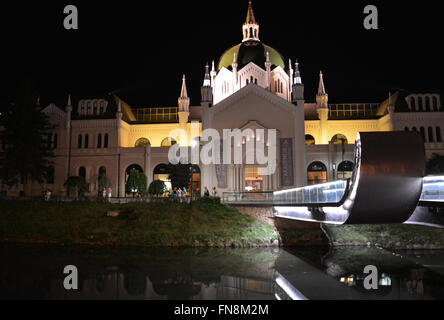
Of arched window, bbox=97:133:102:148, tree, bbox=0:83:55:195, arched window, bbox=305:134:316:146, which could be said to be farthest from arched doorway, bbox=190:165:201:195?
tree, bbox=0:83:55:195

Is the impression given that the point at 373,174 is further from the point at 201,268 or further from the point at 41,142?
the point at 41,142

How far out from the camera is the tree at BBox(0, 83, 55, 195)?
41031mm

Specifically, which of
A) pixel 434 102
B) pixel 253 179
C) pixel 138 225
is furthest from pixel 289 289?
pixel 434 102

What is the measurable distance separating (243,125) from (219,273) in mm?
26336

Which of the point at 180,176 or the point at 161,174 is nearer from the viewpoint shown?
the point at 180,176

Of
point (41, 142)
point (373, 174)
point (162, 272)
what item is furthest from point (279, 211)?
point (41, 142)

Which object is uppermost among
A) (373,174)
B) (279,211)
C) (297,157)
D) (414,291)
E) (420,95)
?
(420,95)

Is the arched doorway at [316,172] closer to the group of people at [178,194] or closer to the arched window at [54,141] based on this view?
the group of people at [178,194]

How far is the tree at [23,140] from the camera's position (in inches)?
1615

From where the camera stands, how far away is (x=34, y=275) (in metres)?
18.4

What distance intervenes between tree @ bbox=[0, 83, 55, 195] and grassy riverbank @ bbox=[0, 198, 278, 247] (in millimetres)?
9662

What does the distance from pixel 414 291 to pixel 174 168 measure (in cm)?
2972

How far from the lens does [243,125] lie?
142ft

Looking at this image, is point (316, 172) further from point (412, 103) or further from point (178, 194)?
point (178, 194)
